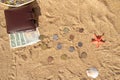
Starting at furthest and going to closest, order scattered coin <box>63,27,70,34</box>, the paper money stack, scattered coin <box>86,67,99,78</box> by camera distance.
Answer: the paper money stack
scattered coin <box>63,27,70,34</box>
scattered coin <box>86,67,99,78</box>

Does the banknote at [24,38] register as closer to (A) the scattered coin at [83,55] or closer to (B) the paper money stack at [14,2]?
(B) the paper money stack at [14,2]

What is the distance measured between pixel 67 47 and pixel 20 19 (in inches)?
26.9

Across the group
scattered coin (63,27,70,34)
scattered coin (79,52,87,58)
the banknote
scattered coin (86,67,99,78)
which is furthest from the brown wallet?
scattered coin (86,67,99,78)

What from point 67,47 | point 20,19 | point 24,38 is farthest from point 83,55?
point 20,19

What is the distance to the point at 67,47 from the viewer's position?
10.5 feet

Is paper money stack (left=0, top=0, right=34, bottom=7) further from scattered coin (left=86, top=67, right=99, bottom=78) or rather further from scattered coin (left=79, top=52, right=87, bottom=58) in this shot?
scattered coin (left=86, top=67, right=99, bottom=78)

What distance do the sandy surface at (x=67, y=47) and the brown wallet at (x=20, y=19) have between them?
142 mm

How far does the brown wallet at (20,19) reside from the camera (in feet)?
10.7

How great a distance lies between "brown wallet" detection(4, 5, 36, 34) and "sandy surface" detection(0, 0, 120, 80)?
142 mm

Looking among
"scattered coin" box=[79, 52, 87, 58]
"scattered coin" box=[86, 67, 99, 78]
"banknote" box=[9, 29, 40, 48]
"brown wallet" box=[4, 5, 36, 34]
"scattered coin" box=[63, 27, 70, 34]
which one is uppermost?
"brown wallet" box=[4, 5, 36, 34]

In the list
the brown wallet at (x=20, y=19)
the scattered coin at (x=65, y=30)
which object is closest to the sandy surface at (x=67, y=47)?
the scattered coin at (x=65, y=30)

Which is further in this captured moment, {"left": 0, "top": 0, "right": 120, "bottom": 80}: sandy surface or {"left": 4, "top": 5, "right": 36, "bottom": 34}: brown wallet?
{"left": 4, "top": 5, "right": 36, "bottom": 34}: brown wallet

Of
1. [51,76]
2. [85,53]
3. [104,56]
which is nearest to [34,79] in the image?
[51,76]

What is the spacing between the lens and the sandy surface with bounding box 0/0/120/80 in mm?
3123
